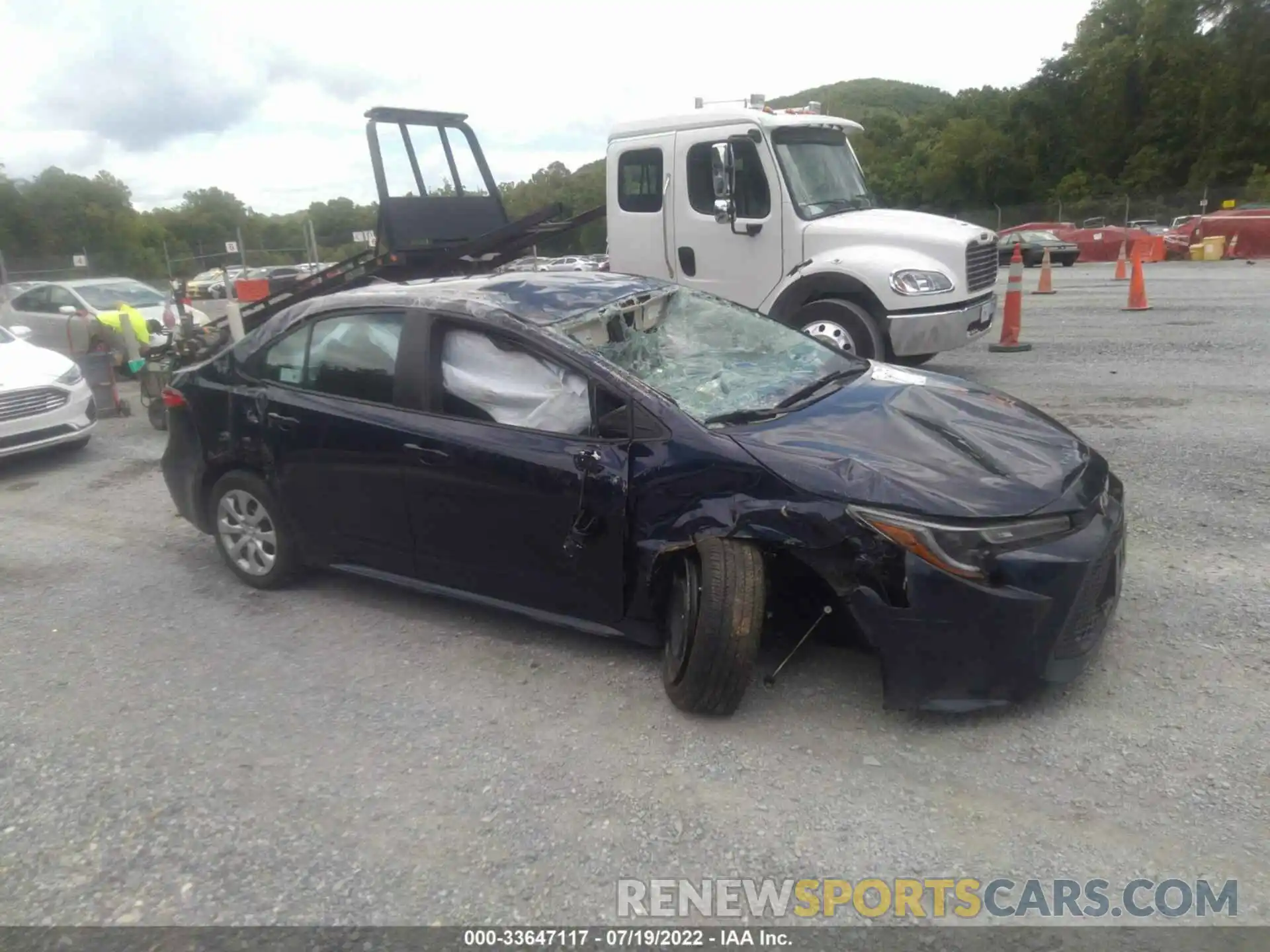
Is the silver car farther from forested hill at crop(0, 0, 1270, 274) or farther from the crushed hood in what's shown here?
forested hill at crop(0, 0, 1270, 274)

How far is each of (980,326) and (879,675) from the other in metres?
5.87

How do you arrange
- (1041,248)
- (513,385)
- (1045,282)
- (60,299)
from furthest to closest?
1. (1041,248)
2. (1045,282)
3. (60,299)
4. (513,385)

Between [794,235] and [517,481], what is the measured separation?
547 centimetres

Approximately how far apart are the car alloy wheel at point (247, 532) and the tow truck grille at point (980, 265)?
20.2 ft

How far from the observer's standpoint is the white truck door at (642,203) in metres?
9.20

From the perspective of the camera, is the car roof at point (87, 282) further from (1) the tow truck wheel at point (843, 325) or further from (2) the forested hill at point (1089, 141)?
(2) the forested hill at point (1089, 141)

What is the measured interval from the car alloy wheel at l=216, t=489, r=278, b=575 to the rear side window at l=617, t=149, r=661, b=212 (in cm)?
538

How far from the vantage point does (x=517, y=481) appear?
4020 millimetres

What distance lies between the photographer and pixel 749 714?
12.1ft

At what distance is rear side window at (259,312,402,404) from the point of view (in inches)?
180

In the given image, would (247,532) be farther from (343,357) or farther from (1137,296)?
(1137,296)

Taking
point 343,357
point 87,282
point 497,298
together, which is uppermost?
point 497,298

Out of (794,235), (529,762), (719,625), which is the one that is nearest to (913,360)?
(794,235)

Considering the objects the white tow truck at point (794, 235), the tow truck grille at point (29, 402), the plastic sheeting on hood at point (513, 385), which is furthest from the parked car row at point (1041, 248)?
the plastic sheeting on hood at point (513, 385)
